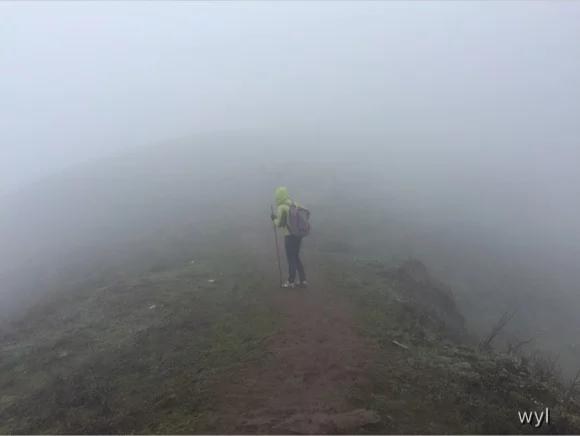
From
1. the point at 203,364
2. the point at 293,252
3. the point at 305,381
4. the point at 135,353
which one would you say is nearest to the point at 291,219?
the point at 293,252

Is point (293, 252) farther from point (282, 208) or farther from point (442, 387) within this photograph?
point (442, 387)

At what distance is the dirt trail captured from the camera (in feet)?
28.3

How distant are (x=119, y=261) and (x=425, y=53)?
170268mm

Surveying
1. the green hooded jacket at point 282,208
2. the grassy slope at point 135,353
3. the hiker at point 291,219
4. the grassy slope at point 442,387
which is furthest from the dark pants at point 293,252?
the grassy slope at point 442,387

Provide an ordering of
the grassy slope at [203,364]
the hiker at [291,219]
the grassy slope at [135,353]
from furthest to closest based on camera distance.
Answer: the hiker at [291,219] → the grassy slope at [135,353] → the grassy slope at [203,364]

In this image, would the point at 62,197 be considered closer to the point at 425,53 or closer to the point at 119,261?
the point at 119,261

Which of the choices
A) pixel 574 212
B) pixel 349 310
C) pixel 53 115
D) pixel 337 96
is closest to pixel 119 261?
pixel 349 310

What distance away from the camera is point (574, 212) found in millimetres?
47594

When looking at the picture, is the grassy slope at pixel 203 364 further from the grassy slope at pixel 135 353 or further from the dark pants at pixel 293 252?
the dark pants at pixel 293 252

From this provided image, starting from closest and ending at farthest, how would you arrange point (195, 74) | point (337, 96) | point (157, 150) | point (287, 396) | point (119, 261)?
point (287, 396), point (119, 261), point (157, 150), point (337, 96), point (195, 74)

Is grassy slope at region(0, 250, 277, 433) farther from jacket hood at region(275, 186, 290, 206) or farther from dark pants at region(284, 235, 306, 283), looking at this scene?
jacket hood at region(275, 186, 290, 206)

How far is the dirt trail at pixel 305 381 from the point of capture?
28.3 feet

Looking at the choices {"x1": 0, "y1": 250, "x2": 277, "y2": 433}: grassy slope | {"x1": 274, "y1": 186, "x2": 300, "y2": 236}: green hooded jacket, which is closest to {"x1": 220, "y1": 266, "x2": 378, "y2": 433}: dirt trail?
{"x1": 0, "y1": 250, "x2": 277, "y2": 433}: grassy slope

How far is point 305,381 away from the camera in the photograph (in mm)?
10125
